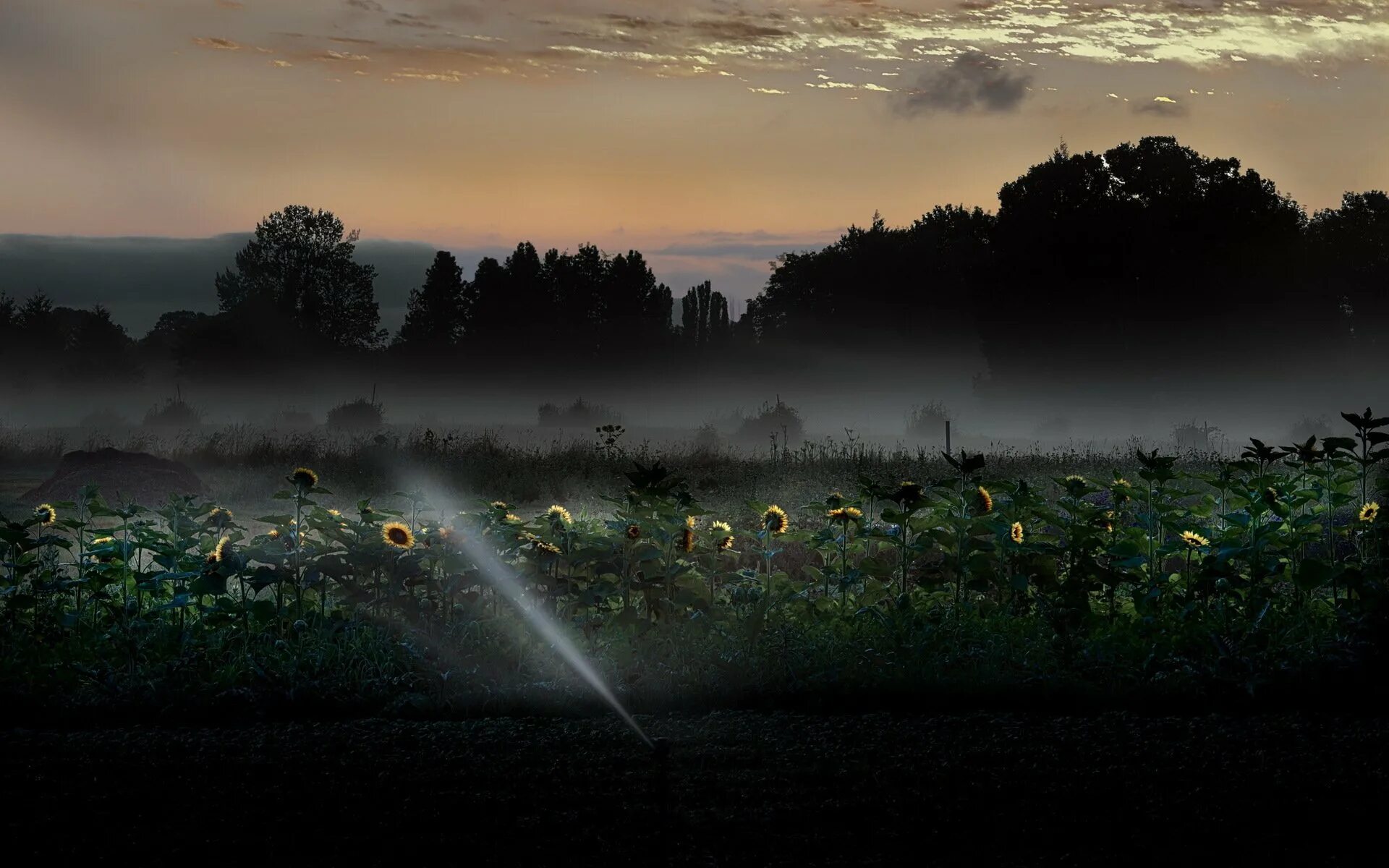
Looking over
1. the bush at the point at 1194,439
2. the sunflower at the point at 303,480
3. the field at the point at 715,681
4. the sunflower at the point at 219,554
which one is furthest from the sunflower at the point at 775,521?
the bush at the point at 1194,439

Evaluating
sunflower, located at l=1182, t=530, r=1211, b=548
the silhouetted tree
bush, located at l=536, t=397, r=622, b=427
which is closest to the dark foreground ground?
sunflower, located at l=1182, t=530, r=1211, b=548

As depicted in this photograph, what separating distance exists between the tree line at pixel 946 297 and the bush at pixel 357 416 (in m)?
12.9

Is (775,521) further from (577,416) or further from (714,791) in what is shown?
(577,416)

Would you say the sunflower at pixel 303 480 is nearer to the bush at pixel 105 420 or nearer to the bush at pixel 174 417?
the bush at pixel 174 417

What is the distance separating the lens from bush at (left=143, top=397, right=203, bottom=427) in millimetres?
29266

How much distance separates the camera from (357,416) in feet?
97.0

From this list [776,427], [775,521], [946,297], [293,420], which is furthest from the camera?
[946,297]

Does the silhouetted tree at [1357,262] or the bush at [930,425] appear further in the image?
the silhouetted tree at [1357,262]

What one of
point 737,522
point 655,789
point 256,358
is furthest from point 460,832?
point 256,358

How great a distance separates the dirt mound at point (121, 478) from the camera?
562 inches

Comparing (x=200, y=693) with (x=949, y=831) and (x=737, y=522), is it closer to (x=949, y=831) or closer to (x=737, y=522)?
(x=949, y=831)

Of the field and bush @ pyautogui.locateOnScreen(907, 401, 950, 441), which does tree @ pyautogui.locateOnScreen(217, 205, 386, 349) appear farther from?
the field

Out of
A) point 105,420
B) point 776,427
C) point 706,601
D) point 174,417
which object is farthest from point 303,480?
point 105,420

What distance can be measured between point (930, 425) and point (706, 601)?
1004 inches
